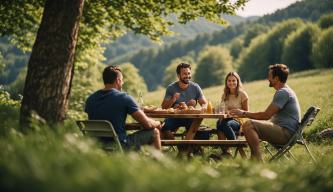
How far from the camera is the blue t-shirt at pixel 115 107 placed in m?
7.12

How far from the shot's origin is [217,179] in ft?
13.4

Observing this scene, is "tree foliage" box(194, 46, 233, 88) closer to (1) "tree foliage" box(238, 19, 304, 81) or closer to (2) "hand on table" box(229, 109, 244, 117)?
(1) "tree foliage" box(238, 19, 304, 81)

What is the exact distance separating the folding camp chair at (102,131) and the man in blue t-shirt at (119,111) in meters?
0.26

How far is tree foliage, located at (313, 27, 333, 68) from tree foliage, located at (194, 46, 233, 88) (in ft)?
113

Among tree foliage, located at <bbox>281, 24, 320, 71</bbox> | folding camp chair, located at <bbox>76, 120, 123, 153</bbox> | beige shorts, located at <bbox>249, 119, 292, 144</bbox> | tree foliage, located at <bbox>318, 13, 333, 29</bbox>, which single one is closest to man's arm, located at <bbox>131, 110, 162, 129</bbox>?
folding camp chair, located at <bbox>76, 120, 123, 153</bbox>

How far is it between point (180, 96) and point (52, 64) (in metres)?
3.66

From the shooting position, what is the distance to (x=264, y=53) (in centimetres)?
8956

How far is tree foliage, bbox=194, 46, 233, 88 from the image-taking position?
10169 centimetres

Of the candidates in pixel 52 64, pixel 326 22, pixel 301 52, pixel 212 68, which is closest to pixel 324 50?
pixel 301 52

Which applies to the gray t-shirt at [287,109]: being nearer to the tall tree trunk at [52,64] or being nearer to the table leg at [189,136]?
the table leg at [189,136]

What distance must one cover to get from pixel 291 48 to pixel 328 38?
38.4 ft

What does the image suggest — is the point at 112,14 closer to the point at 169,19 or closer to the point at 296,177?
the point at 169,19

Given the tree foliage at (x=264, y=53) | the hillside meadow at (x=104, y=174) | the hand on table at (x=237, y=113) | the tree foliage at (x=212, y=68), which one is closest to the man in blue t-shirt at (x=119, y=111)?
the hand on table at (x=237, y=113)

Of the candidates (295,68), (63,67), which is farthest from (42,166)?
(295,68)
